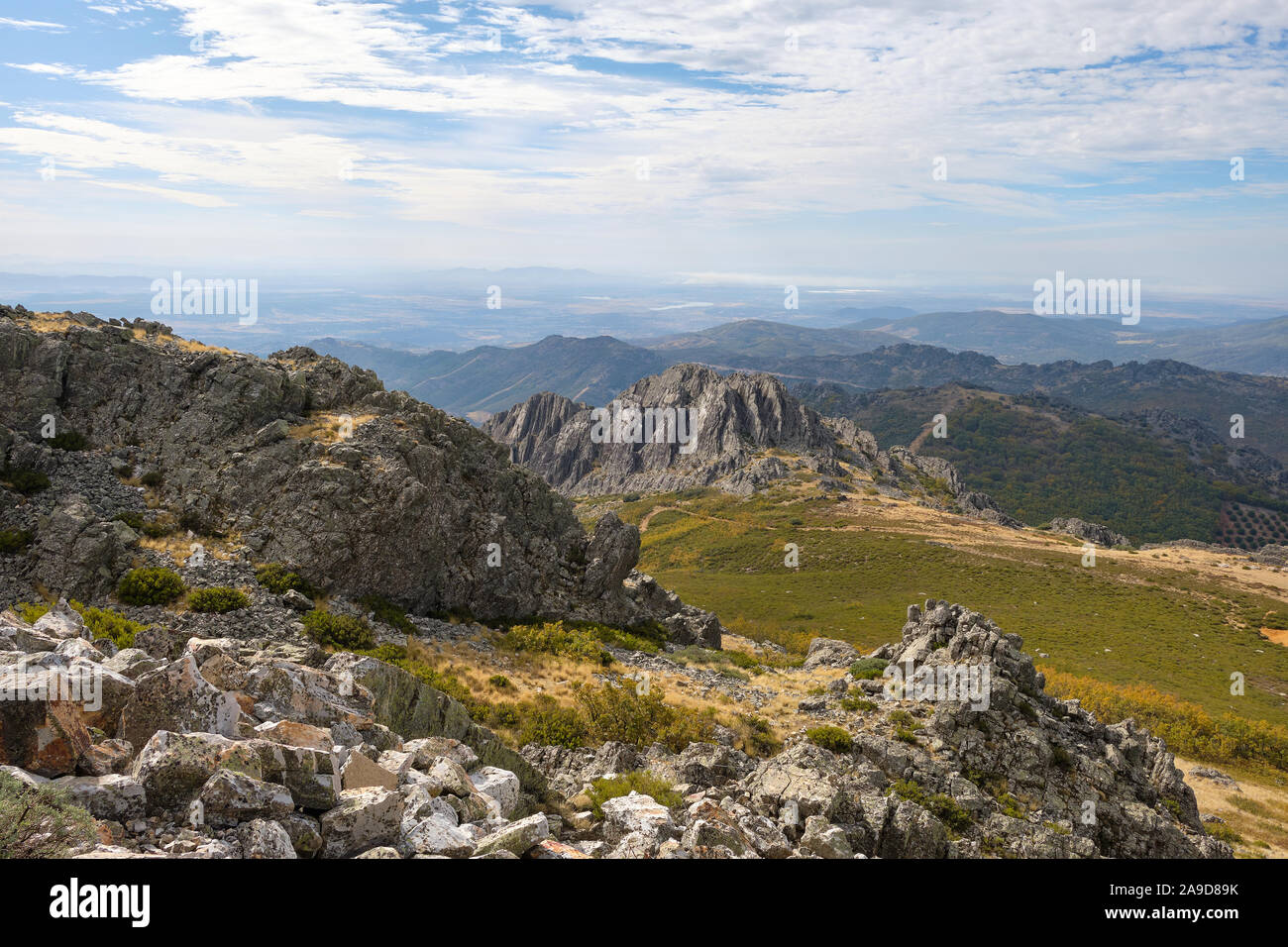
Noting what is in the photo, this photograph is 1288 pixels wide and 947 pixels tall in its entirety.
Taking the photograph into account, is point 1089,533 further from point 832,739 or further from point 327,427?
point 327,427

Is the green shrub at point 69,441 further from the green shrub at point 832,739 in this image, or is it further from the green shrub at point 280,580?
the green shrub at point 832,739

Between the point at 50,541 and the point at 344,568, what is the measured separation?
34.7 feet

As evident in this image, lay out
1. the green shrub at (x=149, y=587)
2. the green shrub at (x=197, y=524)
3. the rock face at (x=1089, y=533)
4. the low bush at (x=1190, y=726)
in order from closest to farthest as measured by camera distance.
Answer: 1. the green shrub at (x=149, y=587)
2. the green shrub at (x=197, y=524)
3. the low bush at (x=1190, y=726)
4. the rock face at (x=1089, y=533)

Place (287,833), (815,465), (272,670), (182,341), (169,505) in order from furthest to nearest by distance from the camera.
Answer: (815,465)
(182,341)
(169,505)
(272,670)
(287,833)

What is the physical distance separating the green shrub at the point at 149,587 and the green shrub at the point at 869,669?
1167 inches

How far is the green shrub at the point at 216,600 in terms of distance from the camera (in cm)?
2402

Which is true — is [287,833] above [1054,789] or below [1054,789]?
above

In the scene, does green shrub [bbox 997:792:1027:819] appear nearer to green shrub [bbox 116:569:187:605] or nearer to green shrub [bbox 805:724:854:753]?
green shrub [bbox 805:724:854:753]

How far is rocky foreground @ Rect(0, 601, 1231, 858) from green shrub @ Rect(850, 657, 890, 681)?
367 centimetres

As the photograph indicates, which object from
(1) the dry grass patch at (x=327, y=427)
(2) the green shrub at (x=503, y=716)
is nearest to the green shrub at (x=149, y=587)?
(1) the dry grass patch at (x=327, y=427)
